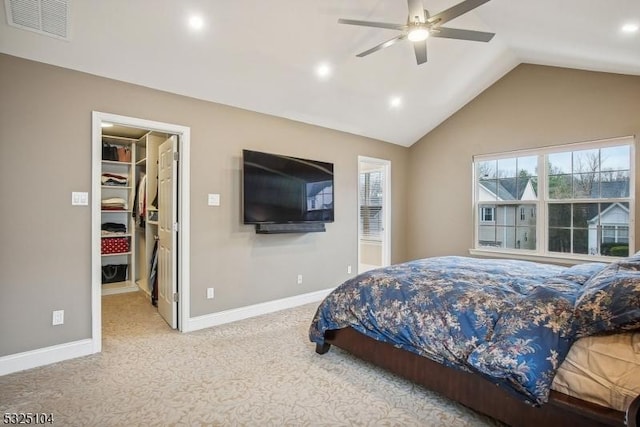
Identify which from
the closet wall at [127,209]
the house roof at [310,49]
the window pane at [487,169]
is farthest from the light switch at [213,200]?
the window pane at [487,169]

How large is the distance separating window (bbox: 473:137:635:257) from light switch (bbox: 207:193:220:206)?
13.0 feet

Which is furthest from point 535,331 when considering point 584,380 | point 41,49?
point 41,49

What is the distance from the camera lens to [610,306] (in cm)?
147

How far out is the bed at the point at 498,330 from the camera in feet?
4.92

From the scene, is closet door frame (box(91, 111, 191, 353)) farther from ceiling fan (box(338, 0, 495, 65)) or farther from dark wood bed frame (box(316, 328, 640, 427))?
ceiling fan (box(338, 0, 495, 65))

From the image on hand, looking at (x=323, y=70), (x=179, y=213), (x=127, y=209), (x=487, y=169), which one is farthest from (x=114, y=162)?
(x=487, y=169)

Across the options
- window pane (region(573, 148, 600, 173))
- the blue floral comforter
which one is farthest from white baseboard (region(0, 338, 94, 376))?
window pane (region(573, 148, 600, 173))

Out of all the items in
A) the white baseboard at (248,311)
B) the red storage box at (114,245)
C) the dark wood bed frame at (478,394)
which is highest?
the red storage box at (114,245)

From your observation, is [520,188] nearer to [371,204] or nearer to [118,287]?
[371,204]

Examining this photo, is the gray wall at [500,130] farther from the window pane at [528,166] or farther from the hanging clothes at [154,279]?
the hanging clothes at [154,279]

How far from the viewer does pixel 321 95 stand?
4070mm

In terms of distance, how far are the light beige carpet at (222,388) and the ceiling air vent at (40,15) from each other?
256cm

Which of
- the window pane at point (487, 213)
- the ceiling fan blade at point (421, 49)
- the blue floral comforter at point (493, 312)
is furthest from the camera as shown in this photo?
the window pane at point (487, 213)

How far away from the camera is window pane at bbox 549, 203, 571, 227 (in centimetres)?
447
